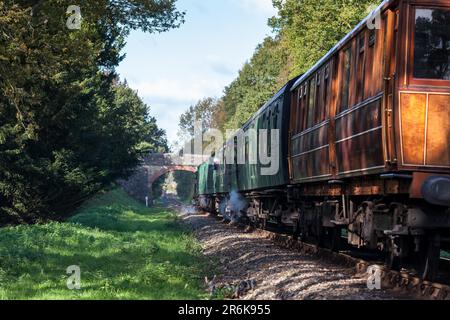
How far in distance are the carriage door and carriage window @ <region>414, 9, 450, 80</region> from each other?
0.30 meters

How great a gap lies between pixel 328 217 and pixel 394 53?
5241 millimetres

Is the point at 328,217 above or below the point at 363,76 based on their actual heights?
below

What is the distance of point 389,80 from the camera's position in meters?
9.14

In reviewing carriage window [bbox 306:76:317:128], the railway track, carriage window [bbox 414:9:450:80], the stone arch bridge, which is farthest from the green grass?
the stone arch bridge

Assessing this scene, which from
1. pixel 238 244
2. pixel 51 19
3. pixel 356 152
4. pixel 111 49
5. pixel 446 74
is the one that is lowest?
pixel 238 244

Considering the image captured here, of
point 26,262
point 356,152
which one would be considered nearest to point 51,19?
point 26,262

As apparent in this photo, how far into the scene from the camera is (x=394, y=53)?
360 inches

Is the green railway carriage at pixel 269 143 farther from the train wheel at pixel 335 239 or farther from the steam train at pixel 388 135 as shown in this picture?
the train wheel at pixel 335 239

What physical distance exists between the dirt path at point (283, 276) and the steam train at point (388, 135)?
0.76 metres

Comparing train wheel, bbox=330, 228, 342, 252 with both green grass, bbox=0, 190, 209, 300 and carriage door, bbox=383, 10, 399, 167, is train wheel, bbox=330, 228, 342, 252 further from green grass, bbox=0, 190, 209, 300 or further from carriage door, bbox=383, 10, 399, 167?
carriage door, bbox=383, 10, 399, 167

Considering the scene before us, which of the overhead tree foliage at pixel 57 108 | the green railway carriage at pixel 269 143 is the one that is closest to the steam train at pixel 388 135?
the green railway carriage at pixel 269 143

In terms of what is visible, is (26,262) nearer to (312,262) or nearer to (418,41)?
(312,262)

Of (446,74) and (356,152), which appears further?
(356,152)
